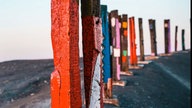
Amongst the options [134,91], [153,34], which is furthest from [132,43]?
[153,34]

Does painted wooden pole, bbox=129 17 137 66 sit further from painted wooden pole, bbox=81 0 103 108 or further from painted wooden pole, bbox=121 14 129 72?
painted wooden pole, bbox=81 0 103 108

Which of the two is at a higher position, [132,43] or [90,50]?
[90,50]

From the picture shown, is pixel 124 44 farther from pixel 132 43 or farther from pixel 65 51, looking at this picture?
pixel 65 51

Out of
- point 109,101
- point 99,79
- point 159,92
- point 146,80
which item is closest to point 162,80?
point 146,80

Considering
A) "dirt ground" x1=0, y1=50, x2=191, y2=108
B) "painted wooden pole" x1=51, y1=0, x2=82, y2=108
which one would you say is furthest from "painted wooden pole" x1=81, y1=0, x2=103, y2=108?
"dirt ground" x1=0, y1=50, x2=191, y2=108

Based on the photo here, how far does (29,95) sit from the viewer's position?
38.8 feet

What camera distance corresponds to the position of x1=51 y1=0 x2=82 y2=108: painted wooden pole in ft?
11.0

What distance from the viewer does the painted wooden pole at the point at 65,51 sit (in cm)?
335

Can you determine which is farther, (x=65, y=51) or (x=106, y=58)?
(x=106, y=58)

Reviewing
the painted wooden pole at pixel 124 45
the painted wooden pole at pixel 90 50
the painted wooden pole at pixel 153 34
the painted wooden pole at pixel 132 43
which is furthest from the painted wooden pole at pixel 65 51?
the painted wooden pole at pixel 153 34

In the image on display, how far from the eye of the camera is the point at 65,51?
3.37m

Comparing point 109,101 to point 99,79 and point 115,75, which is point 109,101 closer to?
point 115,75

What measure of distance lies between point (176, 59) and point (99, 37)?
20674 millimetres

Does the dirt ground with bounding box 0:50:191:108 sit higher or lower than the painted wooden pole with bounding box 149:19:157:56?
lower
